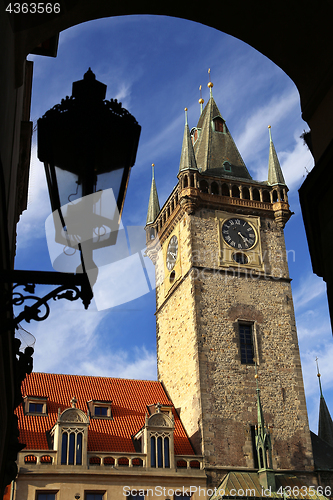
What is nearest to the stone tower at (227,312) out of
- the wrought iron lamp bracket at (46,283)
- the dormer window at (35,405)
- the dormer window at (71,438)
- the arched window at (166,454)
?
the arched window at (166,454)

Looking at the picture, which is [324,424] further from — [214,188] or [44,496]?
[44,496]

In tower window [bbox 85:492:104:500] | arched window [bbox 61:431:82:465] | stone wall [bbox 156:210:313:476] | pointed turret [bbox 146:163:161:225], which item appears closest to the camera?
tower window [bbox 85:492:104:500]

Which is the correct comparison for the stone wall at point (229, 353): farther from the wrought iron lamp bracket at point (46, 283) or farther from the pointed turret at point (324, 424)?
the wrought iron lamp bracket at point (46, 283)

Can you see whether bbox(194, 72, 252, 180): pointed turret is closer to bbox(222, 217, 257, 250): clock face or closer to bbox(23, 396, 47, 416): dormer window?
bbox(222, 217, 257, 250): clock face

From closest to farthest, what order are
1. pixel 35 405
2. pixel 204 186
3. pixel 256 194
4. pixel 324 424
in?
pixel 35 405 → pixel 204 186 → pixel 324 424 → pixel 256 194

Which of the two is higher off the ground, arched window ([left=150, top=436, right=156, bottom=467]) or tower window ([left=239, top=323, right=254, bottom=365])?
tower window ([left=239, top=323, right=254, bottom=365])

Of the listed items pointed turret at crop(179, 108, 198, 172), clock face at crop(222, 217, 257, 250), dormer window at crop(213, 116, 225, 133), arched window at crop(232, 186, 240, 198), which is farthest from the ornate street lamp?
dormer window at crop(213, 116, 225, 133)

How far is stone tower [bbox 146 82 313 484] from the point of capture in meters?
23.2

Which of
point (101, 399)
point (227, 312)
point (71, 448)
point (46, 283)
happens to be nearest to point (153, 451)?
point (71, 448)

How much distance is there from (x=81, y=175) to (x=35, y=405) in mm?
21856

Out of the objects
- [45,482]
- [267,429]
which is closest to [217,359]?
[267,429]

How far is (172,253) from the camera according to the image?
2884cm

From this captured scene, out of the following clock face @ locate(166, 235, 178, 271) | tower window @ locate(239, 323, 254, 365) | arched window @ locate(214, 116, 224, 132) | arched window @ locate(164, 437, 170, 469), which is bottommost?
→ arched window @ locate(164, 437, 170, 469)

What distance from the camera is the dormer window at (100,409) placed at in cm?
2403
